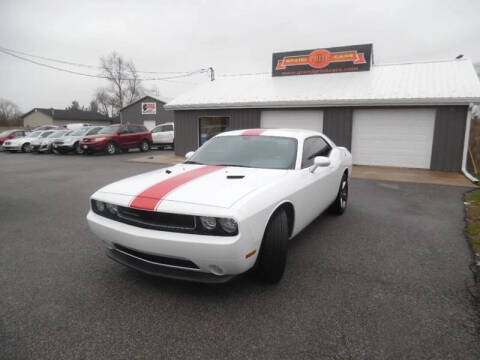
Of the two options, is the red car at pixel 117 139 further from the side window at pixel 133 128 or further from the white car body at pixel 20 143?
the white car body at pixel 20 143

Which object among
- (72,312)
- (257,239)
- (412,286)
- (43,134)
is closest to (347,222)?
(412,286)

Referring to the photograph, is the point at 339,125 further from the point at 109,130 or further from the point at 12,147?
the point at 12,147

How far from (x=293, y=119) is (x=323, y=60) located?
4.00 metres

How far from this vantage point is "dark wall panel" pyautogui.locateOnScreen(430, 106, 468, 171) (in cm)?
1074

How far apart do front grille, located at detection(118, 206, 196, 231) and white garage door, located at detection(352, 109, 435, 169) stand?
36.6ft

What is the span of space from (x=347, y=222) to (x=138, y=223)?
3506mm

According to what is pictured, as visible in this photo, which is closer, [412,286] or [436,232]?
[412,286]

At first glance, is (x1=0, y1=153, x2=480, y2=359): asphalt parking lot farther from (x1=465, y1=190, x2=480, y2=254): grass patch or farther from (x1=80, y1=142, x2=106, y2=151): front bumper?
(x1=80, y1=142, x2=106, y2=151): front bumper

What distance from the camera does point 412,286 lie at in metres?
3.04

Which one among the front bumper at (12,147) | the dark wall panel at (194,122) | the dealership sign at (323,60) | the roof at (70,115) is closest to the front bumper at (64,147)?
the front bumper at (12,147)

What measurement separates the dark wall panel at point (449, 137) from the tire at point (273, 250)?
412 inches

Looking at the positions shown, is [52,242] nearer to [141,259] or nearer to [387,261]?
[141,259]

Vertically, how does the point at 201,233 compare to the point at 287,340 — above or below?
above

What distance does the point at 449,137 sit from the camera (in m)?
10.9
